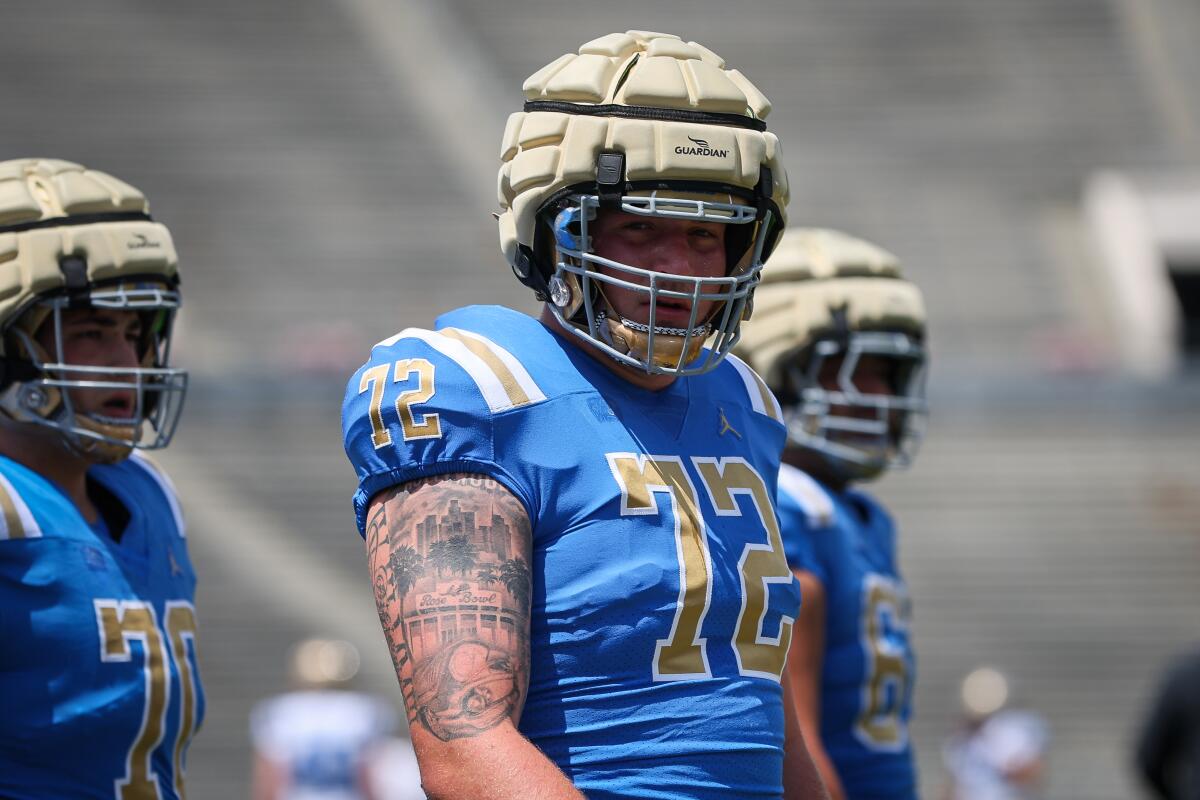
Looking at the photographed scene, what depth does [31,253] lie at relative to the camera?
11.3ft

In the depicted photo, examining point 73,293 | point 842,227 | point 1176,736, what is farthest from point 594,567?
point 842,227

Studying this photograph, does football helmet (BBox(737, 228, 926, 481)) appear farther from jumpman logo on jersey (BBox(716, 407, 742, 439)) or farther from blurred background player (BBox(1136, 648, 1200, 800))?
jumpman logo on jersey (BBox(716, 407, 742, 439))

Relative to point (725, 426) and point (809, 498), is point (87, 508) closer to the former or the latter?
point (725, 426)

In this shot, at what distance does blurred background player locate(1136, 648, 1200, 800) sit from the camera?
4871 millimetres

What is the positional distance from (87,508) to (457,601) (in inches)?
55.8

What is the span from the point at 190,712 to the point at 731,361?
131cm

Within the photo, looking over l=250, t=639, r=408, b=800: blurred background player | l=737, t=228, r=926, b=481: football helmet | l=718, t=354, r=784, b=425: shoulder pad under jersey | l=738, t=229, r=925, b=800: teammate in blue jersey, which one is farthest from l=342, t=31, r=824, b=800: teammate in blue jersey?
l=250, t=639, r=408, b=800: blurred background player

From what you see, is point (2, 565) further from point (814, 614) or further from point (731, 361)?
point (814, 614)

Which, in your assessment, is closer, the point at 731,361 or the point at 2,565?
the point at 731,361

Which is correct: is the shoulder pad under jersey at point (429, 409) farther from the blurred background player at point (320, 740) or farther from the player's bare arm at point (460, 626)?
the blurred background player at point (320, 740)

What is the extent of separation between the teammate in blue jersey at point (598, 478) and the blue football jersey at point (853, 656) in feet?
3.81

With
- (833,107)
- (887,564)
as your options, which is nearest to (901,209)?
(833,107)

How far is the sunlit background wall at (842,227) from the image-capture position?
12820mm

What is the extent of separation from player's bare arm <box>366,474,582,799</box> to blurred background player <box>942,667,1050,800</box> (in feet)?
26.2
